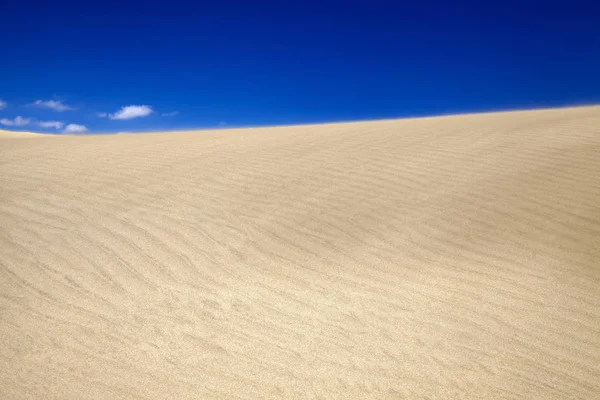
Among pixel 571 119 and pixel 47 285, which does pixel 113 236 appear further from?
pixel 571 119

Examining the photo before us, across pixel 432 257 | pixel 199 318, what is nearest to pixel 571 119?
pixel 432 257

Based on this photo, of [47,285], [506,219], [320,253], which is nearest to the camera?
[47,285]

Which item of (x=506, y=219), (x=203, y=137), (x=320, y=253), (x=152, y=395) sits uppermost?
(x=203, y=137)

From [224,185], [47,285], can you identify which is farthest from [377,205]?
[47,285]

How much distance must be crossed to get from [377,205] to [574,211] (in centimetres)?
270

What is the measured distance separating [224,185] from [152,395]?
481 cm

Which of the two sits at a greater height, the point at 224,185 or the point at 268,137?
the point at 268,137

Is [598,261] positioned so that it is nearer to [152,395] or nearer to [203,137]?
[152,395]

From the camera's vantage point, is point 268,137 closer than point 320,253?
No

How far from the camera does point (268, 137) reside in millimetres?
12461

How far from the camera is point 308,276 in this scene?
17.2 ft

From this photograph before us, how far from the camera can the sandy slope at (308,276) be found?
11.9 feet

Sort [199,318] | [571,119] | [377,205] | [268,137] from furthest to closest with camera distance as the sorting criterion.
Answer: [268,137], [571,119], [377,205], [199,318]

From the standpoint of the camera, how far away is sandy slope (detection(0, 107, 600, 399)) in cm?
364
